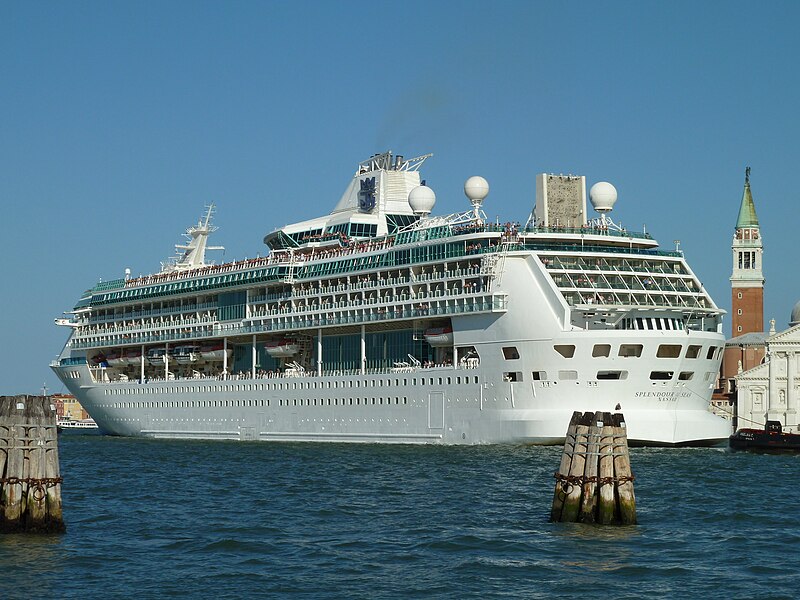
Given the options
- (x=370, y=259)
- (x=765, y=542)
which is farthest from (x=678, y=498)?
(x=370, y=259)

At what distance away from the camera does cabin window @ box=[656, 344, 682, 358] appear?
5556 cm

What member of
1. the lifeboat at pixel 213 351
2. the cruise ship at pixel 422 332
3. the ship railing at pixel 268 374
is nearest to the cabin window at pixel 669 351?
the cruise ship at pixel 422 332

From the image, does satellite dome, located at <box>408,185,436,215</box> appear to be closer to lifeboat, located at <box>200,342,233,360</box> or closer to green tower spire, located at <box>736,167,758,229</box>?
lifeboat, located at <box>200,342,233,360</box>

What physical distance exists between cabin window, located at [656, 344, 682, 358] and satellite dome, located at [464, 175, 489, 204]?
13.8 m

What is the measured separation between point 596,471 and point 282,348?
1805 inches

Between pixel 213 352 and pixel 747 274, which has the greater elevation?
pixel 747 274

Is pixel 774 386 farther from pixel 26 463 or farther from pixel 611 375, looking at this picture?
pixel 26 463

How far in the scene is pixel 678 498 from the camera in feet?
126

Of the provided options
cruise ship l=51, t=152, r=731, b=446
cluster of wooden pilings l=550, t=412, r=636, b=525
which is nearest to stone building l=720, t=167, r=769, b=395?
cruise ship l=51, t=152, r=731, b=446

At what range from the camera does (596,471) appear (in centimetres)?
2961

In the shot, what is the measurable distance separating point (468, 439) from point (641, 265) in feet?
37.8

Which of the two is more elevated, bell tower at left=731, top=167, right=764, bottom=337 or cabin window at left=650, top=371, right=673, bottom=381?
bell tower at left=731, top=167, right=764, bottom=337

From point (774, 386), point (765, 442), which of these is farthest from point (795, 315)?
point (765, 442)

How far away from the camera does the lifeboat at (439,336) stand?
61.7 metres
